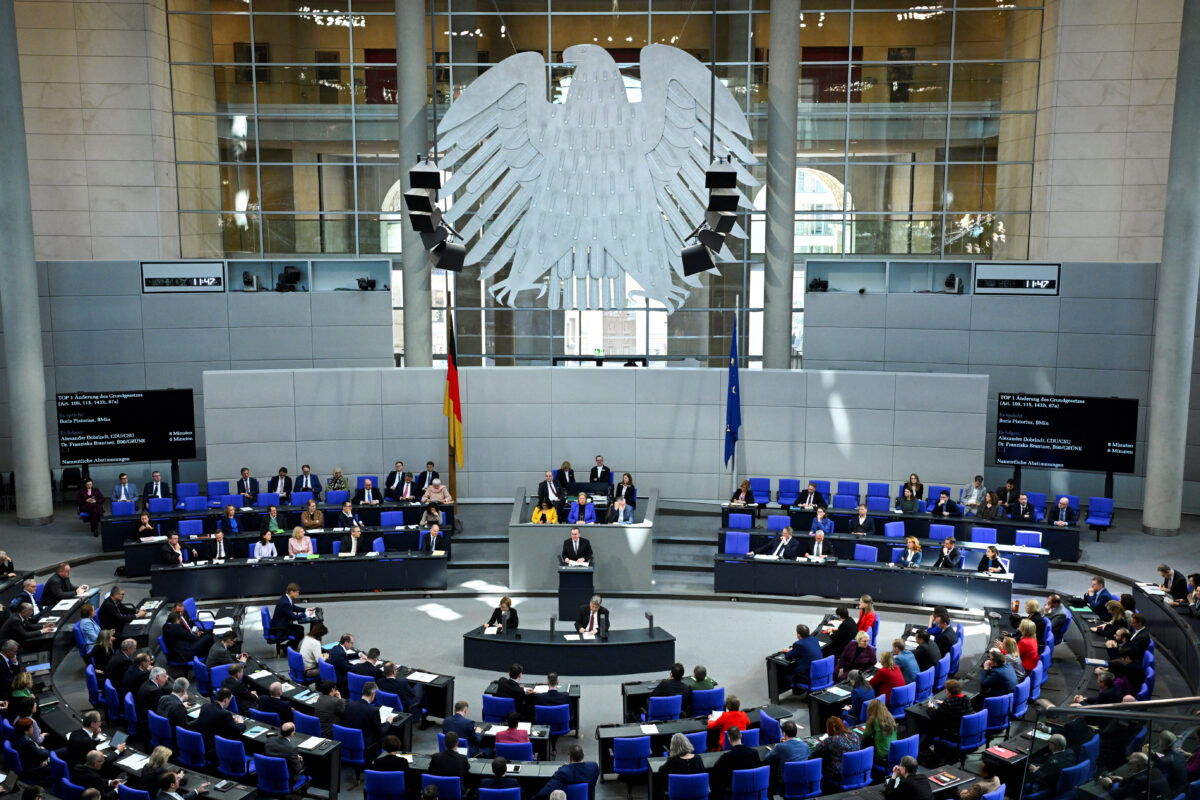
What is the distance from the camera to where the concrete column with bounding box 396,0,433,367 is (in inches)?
760

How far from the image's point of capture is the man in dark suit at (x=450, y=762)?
877cm

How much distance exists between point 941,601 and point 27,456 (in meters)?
15.8

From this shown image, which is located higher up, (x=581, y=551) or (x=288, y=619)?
(x=581, y=551)

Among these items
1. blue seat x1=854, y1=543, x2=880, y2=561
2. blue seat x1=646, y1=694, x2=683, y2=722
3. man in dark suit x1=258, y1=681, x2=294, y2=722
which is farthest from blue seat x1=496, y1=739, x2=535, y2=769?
blue seat x1=854, y1=543, x2=880, y2=561

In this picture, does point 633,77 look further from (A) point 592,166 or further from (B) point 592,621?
(B) point 592,621

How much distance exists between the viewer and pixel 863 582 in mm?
15016

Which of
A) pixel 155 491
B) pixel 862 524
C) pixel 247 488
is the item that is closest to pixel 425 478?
pixel 247 488

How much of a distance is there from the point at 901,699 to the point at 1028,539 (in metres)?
6.52

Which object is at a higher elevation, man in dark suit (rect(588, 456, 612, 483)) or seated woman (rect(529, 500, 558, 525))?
man in dark suit (rect(588, 456, 612, 483))

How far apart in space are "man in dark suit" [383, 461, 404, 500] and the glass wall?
434 centimetres

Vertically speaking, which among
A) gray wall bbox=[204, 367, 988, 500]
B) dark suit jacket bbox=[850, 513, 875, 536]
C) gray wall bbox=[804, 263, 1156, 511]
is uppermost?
gray wall bbox=[804, 263, 1156, 511]

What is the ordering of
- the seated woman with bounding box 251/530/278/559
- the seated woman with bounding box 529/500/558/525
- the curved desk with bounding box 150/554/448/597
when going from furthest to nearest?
the seated woman with bounding box 529/500/558/525
the seated woman with bounding box 251/530/278/559
the curved desk with bounding box 150/554/448/597

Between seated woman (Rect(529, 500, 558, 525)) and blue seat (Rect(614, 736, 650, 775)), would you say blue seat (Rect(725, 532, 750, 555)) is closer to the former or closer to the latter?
seated woman (Rect(529, 500, 558, 525))

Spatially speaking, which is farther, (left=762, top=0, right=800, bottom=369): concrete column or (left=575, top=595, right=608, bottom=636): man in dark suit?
(left=762, top=0, right=800, bottom=369): concrete column
